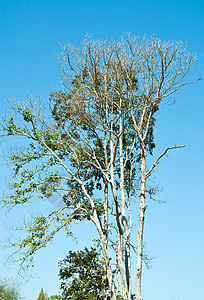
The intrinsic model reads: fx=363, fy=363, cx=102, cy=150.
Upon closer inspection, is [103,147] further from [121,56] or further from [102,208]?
[121,56]

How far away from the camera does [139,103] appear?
13984mm

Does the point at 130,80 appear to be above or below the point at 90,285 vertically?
above

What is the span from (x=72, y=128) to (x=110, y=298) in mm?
7936

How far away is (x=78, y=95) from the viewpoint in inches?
622

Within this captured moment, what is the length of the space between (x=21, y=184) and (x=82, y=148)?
3176mm

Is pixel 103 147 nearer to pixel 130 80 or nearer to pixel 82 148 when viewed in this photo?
pixel 82 148

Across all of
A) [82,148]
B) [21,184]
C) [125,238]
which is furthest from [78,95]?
[125,238]

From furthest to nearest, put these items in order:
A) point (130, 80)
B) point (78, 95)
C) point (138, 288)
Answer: point (78, 95) < point (130, 80) < point (138, 288)

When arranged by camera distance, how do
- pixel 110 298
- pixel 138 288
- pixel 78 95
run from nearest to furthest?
pixel 138 288, pixel 110 298, pixel 78 95

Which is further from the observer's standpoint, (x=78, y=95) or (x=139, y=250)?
(x=78, y=95)

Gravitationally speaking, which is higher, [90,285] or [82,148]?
[82,148]

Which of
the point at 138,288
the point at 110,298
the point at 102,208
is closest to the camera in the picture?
the point at 138,288

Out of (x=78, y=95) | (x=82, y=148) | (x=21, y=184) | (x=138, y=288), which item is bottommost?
(x=138, y=288)

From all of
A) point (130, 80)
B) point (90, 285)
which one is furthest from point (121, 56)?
point (90, 285)
